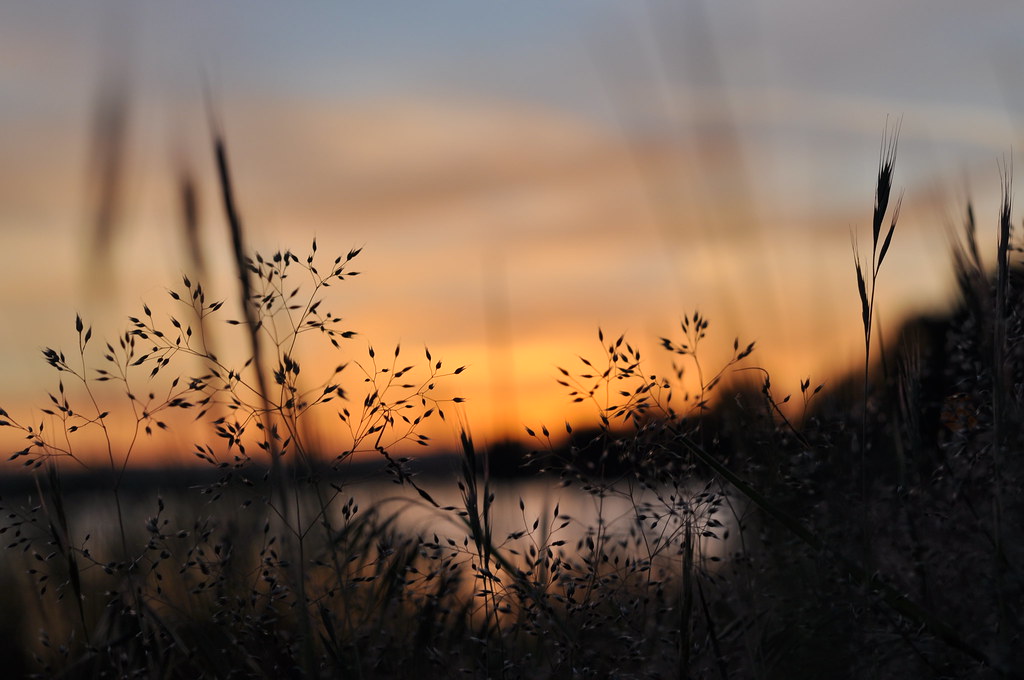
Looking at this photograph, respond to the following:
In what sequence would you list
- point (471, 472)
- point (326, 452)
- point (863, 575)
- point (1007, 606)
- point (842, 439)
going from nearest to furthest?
point (471, 472) < point (863, 575) < point (1007, 606) < point (326, 452) < point (842, 439)

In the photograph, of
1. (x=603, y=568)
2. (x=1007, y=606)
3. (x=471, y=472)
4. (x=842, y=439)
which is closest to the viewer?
(x=471, y=472)

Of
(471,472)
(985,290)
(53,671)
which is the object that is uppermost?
(985,290)

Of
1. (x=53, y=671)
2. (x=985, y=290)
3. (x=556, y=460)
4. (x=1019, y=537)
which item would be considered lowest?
(x=53, y=671)

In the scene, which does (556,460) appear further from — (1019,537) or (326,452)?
(1019,537)

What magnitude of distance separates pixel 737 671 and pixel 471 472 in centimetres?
82

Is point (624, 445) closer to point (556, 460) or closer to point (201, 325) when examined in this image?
point (556, 460)

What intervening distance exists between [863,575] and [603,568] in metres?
0.72

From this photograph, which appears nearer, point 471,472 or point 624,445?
point 471,472

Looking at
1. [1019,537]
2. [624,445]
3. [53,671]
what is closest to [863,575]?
[1019,537]

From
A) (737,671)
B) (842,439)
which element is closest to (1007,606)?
Answer: (737,671)

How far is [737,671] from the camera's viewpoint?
190 centimetres

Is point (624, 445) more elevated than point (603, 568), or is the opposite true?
point (624, 445)

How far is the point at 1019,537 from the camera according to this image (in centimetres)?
184

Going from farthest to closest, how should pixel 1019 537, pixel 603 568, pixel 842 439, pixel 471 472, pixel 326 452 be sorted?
pixel 842 439
pixel 603 568
pixel 326 452
pixel 1019 537
pixel 471 472
